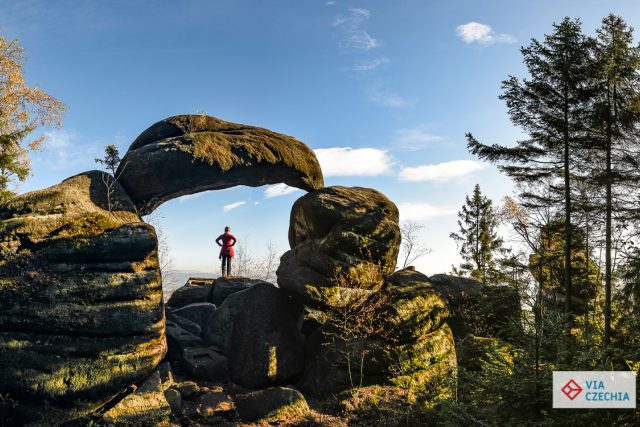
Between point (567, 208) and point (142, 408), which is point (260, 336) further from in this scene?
point (567, 208)

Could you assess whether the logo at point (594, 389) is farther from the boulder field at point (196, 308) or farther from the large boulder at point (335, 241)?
the large boulder at point (335, 241)

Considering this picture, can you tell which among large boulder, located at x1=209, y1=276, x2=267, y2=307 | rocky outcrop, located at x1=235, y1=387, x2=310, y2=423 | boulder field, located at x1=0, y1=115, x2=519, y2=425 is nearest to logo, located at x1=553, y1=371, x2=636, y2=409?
boulder field, located at x1=0, y1=115, x2=519, y2=425

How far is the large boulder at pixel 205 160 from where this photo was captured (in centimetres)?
1462

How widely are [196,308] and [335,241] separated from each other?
7151 millimetres

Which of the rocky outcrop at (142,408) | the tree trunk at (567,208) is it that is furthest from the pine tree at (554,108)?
the rocky outcrop at (142,408)

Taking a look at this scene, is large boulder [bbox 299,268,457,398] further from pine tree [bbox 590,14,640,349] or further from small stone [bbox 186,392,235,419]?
pine tree [bbox 590,14,640,349]

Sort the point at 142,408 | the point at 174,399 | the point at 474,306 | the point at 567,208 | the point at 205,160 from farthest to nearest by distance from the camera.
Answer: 1. the point at 474,306
2. the point at 567,208
3. the point at 205,160
4. the point at 174,399
5. the point at 142,408

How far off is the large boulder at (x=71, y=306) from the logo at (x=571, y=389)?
10.2 meters

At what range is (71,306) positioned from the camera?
439 inches

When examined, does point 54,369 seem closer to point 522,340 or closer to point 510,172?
point 522,340

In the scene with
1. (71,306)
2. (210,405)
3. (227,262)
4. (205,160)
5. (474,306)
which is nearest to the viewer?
(71,306)

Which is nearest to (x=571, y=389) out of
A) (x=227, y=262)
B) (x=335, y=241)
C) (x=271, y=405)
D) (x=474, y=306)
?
(x=271, y=405)

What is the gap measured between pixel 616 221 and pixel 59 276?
18.8m

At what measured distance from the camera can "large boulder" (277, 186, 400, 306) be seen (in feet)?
47.5
